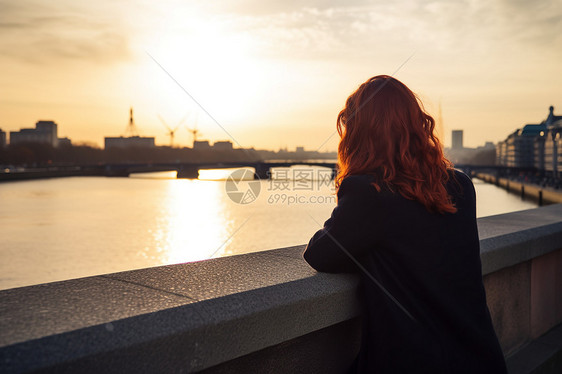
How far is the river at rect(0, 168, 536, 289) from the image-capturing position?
30.2 m

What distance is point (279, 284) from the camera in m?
1.65

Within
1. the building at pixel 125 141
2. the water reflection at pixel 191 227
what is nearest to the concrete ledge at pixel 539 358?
the water reflection at pixel 191 227

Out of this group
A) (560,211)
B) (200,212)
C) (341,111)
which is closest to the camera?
(341,111)

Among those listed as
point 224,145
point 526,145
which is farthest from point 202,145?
point 526,145

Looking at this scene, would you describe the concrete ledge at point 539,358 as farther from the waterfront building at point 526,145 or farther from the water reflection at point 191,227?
the waterfront building at point 526,145

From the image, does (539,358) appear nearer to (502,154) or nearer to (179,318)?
(179,318)

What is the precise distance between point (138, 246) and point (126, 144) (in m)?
145

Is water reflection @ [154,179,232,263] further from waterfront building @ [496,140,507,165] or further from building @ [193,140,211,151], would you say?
waterfront building @ [496,140,507,165]

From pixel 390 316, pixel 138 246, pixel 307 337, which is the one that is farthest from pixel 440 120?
pixel 138 246

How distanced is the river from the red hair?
25250 millimetres

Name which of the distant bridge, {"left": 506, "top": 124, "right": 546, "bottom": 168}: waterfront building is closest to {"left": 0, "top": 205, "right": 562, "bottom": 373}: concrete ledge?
the distant bridge

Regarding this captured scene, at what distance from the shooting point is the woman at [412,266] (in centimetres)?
157

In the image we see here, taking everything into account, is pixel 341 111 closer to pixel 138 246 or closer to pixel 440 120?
pixel 440 120

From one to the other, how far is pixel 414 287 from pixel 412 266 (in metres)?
0.07
